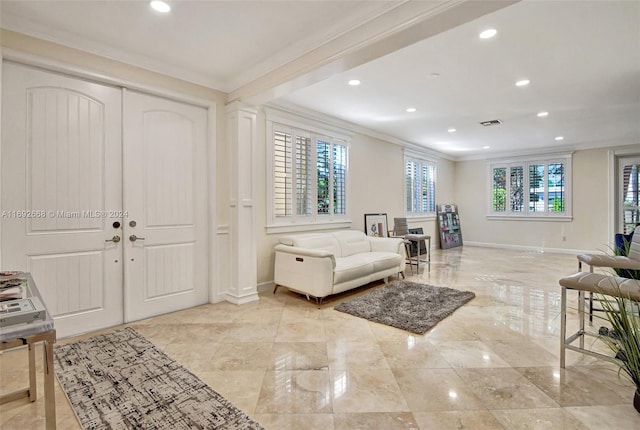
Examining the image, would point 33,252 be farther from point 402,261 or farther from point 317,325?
point 402,261

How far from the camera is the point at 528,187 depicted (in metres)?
8.08

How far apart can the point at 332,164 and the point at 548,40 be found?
10.3 feet

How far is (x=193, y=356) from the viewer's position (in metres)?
2.45

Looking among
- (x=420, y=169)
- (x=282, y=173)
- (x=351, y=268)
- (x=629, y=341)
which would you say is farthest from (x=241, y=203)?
(x=420, y=169)

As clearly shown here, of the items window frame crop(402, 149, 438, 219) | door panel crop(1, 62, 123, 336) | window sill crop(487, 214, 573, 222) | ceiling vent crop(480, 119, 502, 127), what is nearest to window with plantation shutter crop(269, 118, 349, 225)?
door panel crop(1, 62, 123, 336)

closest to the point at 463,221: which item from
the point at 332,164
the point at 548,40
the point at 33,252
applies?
the point at 332,164

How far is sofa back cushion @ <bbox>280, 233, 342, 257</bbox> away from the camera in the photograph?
13.8 feet

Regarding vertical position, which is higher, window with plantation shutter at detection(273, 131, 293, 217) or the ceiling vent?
the ceiling vent

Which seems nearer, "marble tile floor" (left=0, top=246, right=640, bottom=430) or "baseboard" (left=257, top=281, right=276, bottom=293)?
"marble tile floor" (left=0, top=246, right=640, bottom=430)

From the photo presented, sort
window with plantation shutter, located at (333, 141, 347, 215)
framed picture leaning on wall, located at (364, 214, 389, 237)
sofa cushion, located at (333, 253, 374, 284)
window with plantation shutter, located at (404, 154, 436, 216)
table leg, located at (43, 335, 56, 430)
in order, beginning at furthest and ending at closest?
1. window with plantation shutter, located at (404, 154, 436, 216)
2. framed picture leaning on wall, located at (364, 214, 389, 237)
3. window with plantation shutter, located at (333, 141, 347, 215)
4. sofa cushion, located at (333, 253, 374, 284)
5. table leg, located at (43, 335, 56, 430)

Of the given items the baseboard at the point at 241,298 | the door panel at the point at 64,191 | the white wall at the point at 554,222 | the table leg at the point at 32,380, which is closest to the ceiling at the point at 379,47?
the door panel at the point at 64,191

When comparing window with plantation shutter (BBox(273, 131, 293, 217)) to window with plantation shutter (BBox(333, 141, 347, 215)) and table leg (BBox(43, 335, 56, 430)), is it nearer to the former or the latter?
window with plantation shutter (BBox(333, 141, 347, 215))

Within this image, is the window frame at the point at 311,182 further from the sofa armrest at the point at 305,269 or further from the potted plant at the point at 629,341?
the potted plant at the point at 629,341

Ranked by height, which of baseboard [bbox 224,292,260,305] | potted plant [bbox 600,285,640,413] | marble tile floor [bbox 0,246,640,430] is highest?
potted plant [bbox 600,285,640,413]
